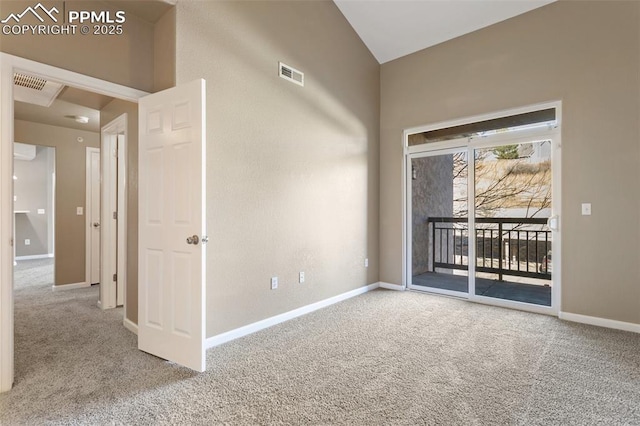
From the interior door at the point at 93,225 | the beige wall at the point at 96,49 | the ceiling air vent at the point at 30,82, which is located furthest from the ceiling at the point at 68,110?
the beige wall at the point at 96,49

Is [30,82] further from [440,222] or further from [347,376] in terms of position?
[440,222]

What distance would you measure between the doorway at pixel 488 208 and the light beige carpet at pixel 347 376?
0.74m

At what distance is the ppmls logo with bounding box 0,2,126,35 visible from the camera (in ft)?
7.39

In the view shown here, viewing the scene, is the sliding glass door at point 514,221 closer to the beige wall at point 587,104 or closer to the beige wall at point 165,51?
the beige wall at point 587,104

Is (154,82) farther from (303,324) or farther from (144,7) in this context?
(303,324)

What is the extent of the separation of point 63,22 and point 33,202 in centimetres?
804

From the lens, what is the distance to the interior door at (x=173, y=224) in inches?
95.3

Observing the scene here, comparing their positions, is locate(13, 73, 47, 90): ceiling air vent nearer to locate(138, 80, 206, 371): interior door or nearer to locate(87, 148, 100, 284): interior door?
locate(138, 80, 206, 371): interior door

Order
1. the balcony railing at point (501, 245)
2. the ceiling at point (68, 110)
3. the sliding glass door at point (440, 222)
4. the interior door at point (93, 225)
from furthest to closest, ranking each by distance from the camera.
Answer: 1. the interior door at point (93, 225)
2. the sliding glass door at point (440, 222)
3. the balcony railing at point (501, 245)
4. the ceiling at point (68, 110)

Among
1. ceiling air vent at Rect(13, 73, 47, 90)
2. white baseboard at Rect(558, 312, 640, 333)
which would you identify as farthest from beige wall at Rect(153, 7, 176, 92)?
white baseboard at Rect(558, 312, 640, 333)

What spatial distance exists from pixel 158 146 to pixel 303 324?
7.47ft

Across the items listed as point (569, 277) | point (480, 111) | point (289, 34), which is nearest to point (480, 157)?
point (480, 111)

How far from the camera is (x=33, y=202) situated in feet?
27.2

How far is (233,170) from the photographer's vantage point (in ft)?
10.2
